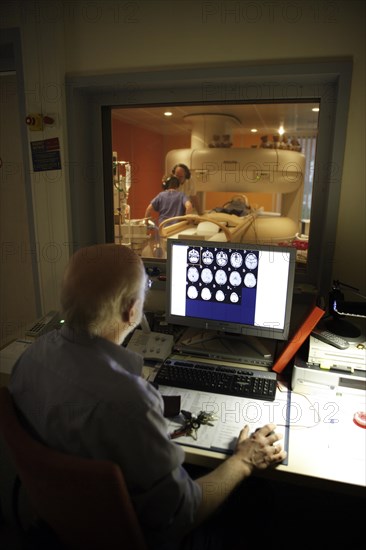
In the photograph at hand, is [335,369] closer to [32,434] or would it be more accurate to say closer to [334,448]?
[334,448]

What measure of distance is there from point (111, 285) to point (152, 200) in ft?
4.32

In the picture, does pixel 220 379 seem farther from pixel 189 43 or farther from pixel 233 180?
pixel 189 43

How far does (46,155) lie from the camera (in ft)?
6.43

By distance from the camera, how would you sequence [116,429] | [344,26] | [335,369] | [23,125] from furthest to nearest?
1. [23,125]
2. [344,26]
3. [335,369]
4. [116,429]

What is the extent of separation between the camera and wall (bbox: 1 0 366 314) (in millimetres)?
1596

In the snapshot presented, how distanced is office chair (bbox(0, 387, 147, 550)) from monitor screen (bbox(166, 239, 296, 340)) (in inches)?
35.3

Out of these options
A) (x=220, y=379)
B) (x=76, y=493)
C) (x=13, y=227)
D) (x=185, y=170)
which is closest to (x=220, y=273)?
(x=220, y=379)

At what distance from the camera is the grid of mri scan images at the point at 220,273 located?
1.54m

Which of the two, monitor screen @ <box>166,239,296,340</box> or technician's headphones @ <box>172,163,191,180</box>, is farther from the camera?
technician's headphones @ <box>172,163,191,180</box>

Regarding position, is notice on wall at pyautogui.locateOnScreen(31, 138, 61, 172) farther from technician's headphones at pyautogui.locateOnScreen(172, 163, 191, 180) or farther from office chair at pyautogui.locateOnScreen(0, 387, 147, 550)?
office chair at pyautogui.locateOnScreen(0, 387, 147, 550)

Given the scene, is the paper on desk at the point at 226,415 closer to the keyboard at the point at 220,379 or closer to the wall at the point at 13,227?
the keyboard at the point at 220,379

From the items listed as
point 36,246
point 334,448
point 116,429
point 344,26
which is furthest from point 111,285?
point 344,26

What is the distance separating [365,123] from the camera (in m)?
1.59

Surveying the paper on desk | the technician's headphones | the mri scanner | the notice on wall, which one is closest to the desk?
the paper on desk
